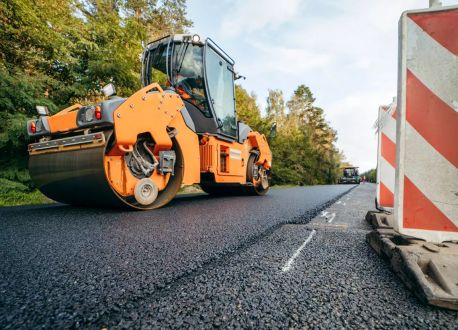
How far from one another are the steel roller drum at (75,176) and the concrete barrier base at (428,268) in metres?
2.78

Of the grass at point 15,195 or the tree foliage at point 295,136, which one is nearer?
the grass at point 15,195

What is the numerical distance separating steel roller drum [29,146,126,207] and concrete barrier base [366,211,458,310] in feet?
9.12

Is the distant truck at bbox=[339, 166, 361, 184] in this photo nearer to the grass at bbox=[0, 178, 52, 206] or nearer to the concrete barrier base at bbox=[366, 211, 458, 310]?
the grass at bbox=[0, 178, 52, 206]

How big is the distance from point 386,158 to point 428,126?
1.77m

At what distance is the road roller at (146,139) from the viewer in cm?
301

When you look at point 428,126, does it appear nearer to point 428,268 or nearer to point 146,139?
point 428,268

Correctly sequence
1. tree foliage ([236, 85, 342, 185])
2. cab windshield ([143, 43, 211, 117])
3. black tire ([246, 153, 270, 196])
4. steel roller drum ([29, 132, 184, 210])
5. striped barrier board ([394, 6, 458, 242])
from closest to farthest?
striped barrier board ([394, 6, 458, 242]) < steel roller drum ([29, 132, 184, 210]) < cab windshield ([143, 43, 211, 117]) < black tire ([246, 153, 270, 196]) < tree foliage ([236, 85, 342, 185])

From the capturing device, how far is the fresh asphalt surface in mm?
879

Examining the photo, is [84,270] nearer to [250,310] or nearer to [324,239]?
[250,310]

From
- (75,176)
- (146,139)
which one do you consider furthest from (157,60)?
(75,176)

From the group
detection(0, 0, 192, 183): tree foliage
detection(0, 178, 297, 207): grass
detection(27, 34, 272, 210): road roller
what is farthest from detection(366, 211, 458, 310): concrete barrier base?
detection(0, 0, 192, 183): tree foliage

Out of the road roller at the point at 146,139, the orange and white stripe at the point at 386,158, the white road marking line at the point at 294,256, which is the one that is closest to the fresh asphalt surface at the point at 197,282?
the white road marking line at the point at 294,256

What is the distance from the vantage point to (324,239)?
203 cm

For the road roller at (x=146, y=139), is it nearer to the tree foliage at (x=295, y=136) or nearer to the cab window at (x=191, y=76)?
the cab window at (x=191, y=76)
